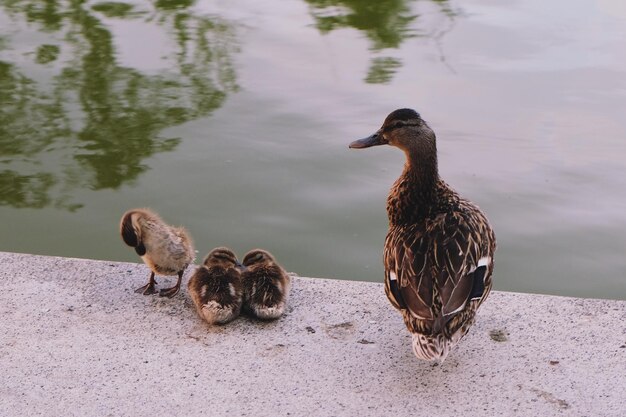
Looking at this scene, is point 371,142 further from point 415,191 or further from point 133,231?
point 133,231

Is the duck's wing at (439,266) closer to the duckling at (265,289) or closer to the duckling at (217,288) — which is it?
the duckling at (265,289)

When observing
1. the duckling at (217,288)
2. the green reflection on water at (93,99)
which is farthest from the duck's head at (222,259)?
the green reflection on water at (93,99)

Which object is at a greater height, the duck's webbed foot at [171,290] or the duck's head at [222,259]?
the duck's head at [222,259]

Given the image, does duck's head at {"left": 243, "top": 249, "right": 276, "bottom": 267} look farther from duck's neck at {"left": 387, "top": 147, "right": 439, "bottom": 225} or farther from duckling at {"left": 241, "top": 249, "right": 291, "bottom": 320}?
duck's neck at {"left": 387, "top": 147, "right": 439, "bottom": 225}

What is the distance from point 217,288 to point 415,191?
→ 0.85 meters

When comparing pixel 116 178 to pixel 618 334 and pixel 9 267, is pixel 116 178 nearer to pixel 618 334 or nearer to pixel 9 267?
pixel 9 267

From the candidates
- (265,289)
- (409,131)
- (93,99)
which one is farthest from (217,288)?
(93,99)

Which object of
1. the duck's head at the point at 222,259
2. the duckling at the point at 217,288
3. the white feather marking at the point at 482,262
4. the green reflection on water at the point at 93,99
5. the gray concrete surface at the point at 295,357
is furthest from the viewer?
the green reflection on water at the point at 93,99

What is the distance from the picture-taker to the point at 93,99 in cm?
683

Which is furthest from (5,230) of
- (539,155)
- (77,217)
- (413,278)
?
(539,155)

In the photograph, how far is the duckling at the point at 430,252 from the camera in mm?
3203

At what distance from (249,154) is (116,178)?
32.4 inches

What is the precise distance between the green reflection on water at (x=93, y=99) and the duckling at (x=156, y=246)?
4.91ft

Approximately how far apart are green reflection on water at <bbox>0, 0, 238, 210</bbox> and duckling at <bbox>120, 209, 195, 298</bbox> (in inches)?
58.9
